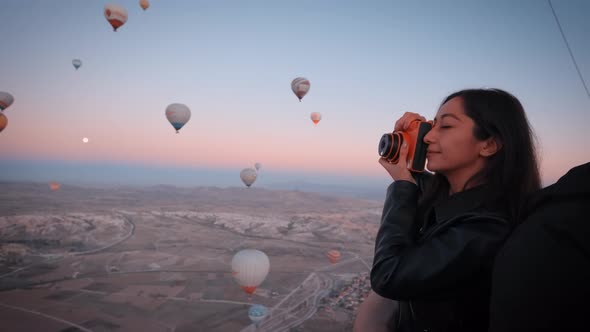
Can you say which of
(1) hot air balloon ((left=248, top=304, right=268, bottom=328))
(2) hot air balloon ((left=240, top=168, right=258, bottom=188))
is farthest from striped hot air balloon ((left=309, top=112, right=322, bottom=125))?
(1) hot air balloon ((left=248, top=304, right=268, bottom=328))

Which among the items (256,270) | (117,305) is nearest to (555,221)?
(256,270)

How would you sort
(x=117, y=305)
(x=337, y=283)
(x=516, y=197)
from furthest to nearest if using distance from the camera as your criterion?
(x=337, y=283) < (x=117, y=305) < (x=516, y=197)

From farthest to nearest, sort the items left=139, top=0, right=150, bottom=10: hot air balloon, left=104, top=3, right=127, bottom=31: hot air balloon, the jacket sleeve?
left=139, top=0, right=150, bottom=10: hot air balloon → left=104, top=3, right=127, bottom=31: hot air balloon → the jacket sleeve

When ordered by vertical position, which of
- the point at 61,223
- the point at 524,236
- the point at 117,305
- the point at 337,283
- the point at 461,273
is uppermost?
the point at 61,223

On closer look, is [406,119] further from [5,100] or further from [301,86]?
[5,100]

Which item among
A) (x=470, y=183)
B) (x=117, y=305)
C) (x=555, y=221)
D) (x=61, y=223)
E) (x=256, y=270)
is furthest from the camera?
(x=61, y=223)

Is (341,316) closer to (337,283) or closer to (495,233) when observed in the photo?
(337,283)

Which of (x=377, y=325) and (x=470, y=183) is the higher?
(x=470, y=183)

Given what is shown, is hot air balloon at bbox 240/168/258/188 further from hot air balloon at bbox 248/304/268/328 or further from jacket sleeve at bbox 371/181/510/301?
jacket sleeve at bbox 371/181/510/301
